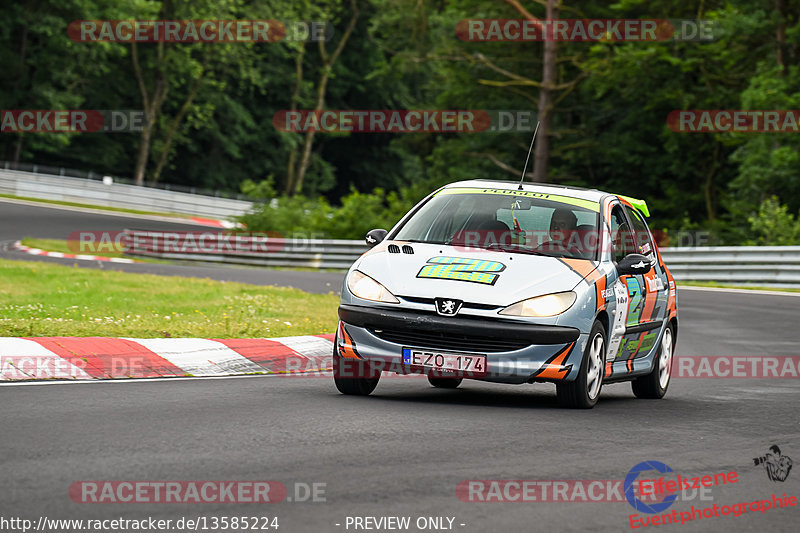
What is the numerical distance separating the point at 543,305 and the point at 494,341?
17.2 inches

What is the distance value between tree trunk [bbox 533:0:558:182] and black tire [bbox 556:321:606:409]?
29423mm

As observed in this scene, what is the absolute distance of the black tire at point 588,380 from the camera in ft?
29.0

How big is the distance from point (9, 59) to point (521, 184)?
50142mm

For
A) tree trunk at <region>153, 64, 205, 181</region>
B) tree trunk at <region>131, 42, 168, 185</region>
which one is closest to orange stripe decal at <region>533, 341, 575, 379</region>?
tree trunk at <region>131, 42, 168, 185</region>

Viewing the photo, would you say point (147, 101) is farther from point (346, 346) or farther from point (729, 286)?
point (346, 346)

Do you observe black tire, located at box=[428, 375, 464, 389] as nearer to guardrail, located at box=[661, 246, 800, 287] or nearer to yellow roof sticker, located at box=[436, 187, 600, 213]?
yellow roof sticker, located at box=[436, 187, 600, 213]

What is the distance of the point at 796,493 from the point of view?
20.5 ft

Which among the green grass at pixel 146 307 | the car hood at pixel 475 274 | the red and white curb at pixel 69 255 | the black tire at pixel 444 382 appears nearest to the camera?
the car hood at pixel 475 274

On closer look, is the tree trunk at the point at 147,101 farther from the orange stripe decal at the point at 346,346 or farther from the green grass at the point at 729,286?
the orange stripe decal at the point at 346,346

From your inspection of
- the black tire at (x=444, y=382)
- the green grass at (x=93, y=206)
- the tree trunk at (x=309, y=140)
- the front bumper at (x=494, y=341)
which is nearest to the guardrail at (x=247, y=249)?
the green grass at (x=93, y=206)

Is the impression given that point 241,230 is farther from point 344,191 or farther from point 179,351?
point 344,191

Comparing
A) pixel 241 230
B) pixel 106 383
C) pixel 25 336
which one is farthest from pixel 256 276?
pixel 106 383

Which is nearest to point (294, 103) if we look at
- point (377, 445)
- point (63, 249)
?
point (63, 249)

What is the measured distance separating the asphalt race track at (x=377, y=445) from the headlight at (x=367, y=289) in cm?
73
